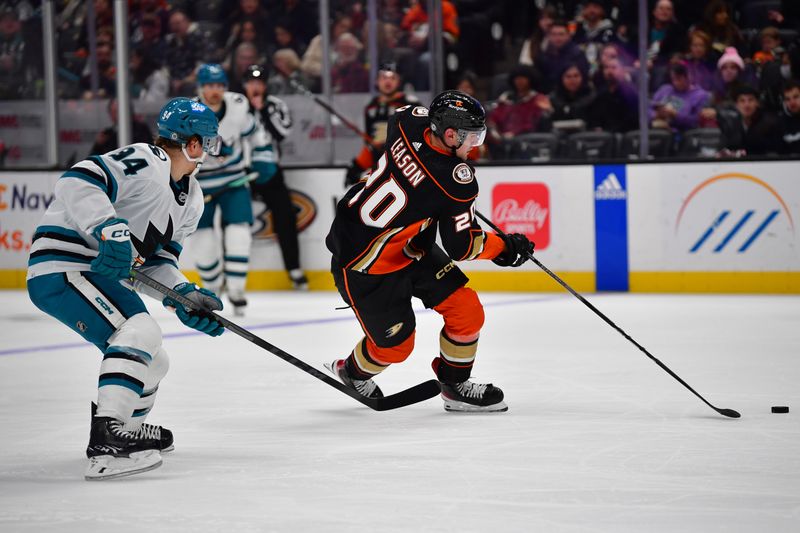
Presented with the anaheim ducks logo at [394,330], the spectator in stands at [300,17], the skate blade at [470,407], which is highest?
the spectator in stands at [300,17]

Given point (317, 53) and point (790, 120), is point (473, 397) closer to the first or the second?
point (790, 120)

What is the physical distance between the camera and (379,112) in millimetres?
8500

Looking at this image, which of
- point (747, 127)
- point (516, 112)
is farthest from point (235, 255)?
point (747, 127)

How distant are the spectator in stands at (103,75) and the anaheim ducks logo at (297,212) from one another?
178cm

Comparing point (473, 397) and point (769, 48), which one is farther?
point (769, 48)

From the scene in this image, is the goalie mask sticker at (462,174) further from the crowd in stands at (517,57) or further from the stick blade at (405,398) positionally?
the crowd in stands at (517,57)

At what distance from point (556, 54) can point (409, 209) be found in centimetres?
506

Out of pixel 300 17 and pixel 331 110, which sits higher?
pixel 300 17

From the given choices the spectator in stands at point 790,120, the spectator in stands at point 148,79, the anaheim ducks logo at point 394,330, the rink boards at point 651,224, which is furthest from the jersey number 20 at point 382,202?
the spectator in stands at point 148,79

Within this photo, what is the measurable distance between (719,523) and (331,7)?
6694 mm

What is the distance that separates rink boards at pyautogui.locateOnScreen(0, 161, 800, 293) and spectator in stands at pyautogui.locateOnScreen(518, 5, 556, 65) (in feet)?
4.14

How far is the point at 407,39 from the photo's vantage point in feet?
29.3

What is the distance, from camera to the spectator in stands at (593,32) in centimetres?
872

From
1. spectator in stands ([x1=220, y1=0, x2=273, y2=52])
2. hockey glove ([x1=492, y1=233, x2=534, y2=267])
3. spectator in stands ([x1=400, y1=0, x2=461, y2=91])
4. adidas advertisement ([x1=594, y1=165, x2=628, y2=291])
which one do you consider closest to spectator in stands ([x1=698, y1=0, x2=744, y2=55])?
adidas advertisement ([x1=594, y1=165, x2=628, y2=291])
